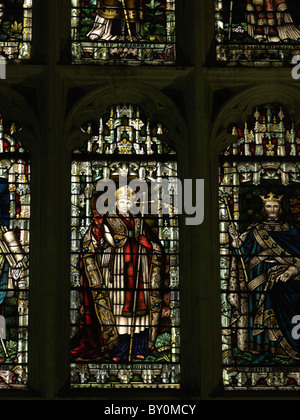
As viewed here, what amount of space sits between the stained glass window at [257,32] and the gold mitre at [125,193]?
4.45ft

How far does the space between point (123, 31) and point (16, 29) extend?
90cm

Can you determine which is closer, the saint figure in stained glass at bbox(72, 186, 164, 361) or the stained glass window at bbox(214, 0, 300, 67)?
the saint figure in stained glass at bbox(72, 186, 164, 361)

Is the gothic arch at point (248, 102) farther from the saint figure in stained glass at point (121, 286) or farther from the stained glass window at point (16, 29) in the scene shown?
the stained glass window at point (16, 29)

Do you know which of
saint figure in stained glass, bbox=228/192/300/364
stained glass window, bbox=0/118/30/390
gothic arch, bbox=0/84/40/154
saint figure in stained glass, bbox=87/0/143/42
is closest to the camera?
stained glass window, bbox=0/118/30/390

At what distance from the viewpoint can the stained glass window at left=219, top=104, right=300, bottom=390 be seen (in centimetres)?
966

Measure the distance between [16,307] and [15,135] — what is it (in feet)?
4.63

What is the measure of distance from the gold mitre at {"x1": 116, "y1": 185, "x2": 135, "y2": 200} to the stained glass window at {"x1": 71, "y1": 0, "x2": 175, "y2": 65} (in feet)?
3.57

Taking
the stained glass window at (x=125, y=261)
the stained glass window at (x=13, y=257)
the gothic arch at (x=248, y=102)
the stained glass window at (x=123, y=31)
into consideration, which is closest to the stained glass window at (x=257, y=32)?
the gothic arch at (x=248, y=102)

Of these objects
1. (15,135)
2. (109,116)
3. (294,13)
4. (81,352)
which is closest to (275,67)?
(294,13)

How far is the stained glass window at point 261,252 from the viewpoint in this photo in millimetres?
9664

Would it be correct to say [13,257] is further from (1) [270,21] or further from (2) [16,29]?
(1) [270,21]

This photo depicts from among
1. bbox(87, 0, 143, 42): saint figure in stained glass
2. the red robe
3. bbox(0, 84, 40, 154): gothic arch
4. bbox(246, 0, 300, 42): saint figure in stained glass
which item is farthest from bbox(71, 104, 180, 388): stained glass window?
bbox(246, 0, 300, 42): saint figure in stained glass

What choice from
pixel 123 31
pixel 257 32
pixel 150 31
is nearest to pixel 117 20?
pixel 123 31

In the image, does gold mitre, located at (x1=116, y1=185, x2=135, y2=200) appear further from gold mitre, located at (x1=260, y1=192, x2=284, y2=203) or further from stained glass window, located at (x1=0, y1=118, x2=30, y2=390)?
gold mitre, located at (x1=260, y1=192, x2=284, y2=203)
